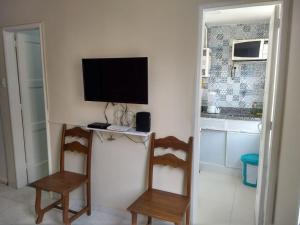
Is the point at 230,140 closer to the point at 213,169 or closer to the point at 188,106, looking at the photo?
the point at 213,169

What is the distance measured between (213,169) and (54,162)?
2277 mm

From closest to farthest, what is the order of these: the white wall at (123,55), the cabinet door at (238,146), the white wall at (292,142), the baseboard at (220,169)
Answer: the white wall at (292,142)
the white wall at (123,55)
the cabinet door at (238,146)
the baseboard at (220,169)

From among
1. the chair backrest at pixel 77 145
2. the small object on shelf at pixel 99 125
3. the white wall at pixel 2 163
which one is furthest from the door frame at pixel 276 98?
the white wall at pixel 2 163

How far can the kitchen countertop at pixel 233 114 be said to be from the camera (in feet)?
11.0

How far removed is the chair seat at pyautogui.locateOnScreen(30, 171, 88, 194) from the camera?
219cm

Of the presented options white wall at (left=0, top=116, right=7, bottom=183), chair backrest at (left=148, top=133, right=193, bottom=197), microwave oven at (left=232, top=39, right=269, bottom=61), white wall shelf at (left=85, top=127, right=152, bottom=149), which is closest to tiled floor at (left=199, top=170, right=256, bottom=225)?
chair backrest at (left=148, top=133, right=193, bottom=197)

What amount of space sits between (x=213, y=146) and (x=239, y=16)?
73.6 inches

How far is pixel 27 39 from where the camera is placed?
2.98 metres

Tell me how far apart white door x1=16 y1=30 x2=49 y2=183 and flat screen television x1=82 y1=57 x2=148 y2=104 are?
1185mm

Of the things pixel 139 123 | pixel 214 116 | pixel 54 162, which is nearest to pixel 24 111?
pixel 54 162

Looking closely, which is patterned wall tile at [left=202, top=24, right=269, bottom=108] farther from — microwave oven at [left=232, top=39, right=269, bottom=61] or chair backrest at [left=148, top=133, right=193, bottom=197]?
chair backrest at [left=148, top=133, right=193, bottom=197]

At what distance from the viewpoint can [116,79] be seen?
2139 millimetres

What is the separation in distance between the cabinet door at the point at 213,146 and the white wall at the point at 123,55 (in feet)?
5.19

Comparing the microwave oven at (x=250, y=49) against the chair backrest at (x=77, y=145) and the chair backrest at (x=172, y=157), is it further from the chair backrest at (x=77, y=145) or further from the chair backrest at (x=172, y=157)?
the chair backrest at (x=77, y=145)
